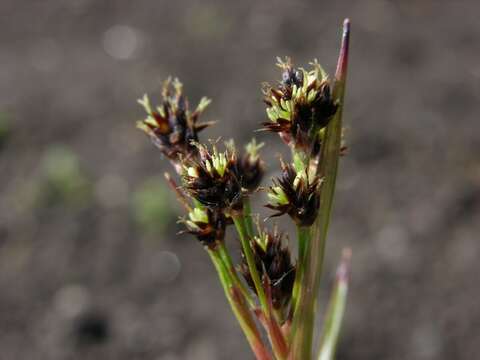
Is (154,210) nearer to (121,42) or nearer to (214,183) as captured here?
(121,42)

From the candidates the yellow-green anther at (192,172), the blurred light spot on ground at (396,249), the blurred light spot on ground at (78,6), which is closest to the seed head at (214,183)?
the yellow-green anther at (192,172)

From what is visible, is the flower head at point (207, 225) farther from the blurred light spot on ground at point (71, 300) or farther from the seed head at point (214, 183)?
the blurred light spot on ground at point (71, 300)

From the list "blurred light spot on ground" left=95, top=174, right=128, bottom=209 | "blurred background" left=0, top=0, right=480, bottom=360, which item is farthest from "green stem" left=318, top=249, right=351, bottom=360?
"blurred light spot on ground" left=95, top=174, right=128, bottom=209

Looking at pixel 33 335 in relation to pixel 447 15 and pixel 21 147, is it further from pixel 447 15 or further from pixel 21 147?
pixel 447 15

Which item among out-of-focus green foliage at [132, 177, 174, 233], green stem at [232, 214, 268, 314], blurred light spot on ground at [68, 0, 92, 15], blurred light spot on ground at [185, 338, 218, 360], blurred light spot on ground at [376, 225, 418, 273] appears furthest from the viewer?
blurred light spot on ground at [68, 0, 92, 15]

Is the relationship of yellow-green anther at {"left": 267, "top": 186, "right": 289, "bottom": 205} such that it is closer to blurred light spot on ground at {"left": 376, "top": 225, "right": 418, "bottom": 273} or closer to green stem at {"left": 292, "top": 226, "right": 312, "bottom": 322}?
green stem at {"left": 292, "top": 226, "right": 312, "bottom": 322}

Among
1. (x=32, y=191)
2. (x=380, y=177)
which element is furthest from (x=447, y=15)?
(x=32, y=191)
